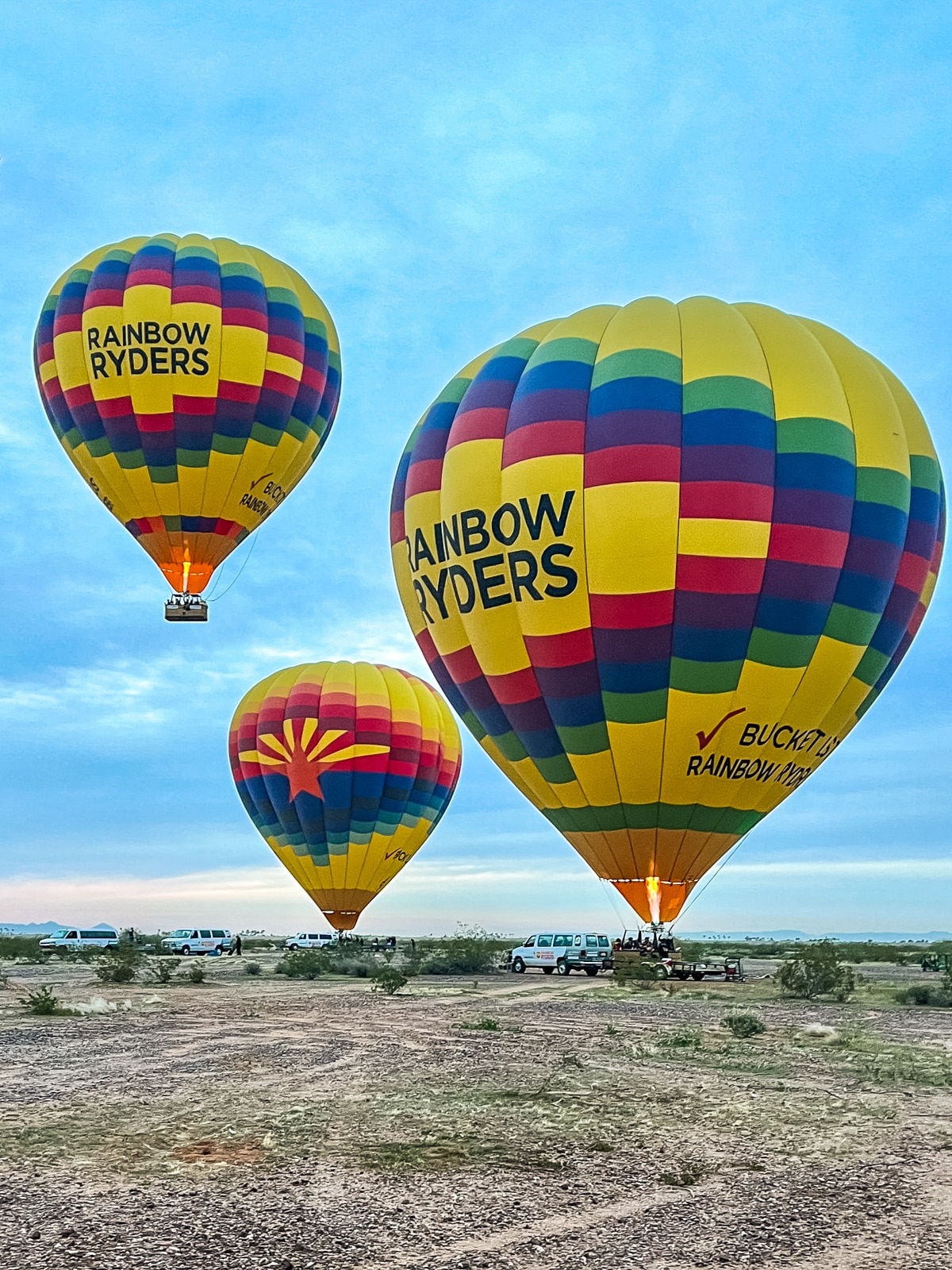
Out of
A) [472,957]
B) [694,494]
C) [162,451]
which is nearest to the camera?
[694,494]

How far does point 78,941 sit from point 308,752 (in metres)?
23.6

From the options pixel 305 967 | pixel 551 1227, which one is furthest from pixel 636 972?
pixel 305 967

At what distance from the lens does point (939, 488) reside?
60.2ft

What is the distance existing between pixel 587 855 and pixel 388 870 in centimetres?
2128

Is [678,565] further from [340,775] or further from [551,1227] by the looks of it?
[340,775]

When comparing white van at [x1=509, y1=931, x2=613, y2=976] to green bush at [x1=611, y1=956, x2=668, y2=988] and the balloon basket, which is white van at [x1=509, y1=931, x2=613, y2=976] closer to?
green bush at [x1=611, y1=956, x2=668, y2=988]

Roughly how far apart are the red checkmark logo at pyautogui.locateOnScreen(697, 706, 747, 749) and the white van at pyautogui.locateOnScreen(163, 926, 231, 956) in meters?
36.9

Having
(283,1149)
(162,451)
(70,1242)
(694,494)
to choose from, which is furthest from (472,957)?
(70,1242)

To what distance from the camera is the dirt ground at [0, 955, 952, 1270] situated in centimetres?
707

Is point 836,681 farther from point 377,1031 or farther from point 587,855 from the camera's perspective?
point 377,1031

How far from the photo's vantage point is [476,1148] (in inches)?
375

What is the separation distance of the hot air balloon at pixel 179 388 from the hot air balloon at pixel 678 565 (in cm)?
1341

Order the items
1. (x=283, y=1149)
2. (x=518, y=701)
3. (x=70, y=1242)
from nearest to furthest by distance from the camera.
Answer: (x=70, y=1242), (x=283, y=1149), (x=518, y=701)

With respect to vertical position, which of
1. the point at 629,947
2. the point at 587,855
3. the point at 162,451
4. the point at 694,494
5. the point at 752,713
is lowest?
the point at 629,947
